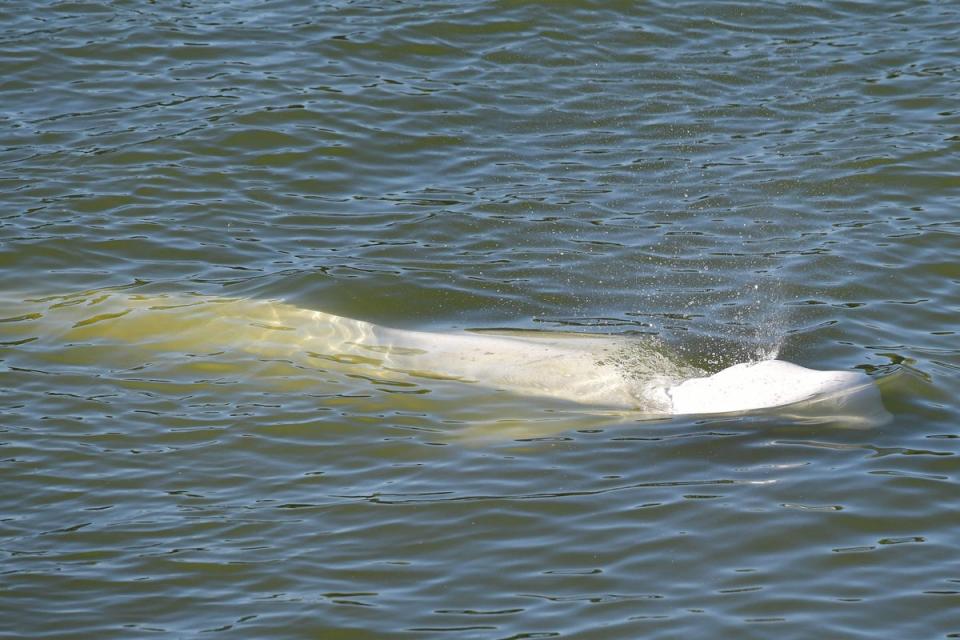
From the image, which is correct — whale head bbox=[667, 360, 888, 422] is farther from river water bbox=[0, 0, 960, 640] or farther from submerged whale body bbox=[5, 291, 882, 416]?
river water bbox=[0, 0, 960, 640]

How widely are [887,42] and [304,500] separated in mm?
9913

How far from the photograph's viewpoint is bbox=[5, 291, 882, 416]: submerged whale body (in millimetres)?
7680

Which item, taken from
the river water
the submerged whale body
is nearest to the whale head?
the submerged whale body

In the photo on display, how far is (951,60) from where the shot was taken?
13.8m

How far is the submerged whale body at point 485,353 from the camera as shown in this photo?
7.68m

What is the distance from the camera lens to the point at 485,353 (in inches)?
337

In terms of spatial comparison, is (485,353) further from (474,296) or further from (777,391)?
(777,391)

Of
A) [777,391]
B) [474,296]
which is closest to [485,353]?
[474,296]

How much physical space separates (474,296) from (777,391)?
2.72m

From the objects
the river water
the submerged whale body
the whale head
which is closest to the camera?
the river water

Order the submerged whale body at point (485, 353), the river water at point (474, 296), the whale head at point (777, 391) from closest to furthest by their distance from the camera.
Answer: the river water at point (474, 296), the whale head at point (777, 391), the submerged whale body at point (485, 353)

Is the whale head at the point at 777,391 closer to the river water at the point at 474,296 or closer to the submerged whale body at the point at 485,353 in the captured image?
the submerged whale body at the point at 485,353

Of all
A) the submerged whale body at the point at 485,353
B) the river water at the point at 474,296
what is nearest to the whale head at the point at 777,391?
the submerged whale body at the point at 485,353

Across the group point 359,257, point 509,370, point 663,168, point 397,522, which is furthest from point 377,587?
point 663,168
